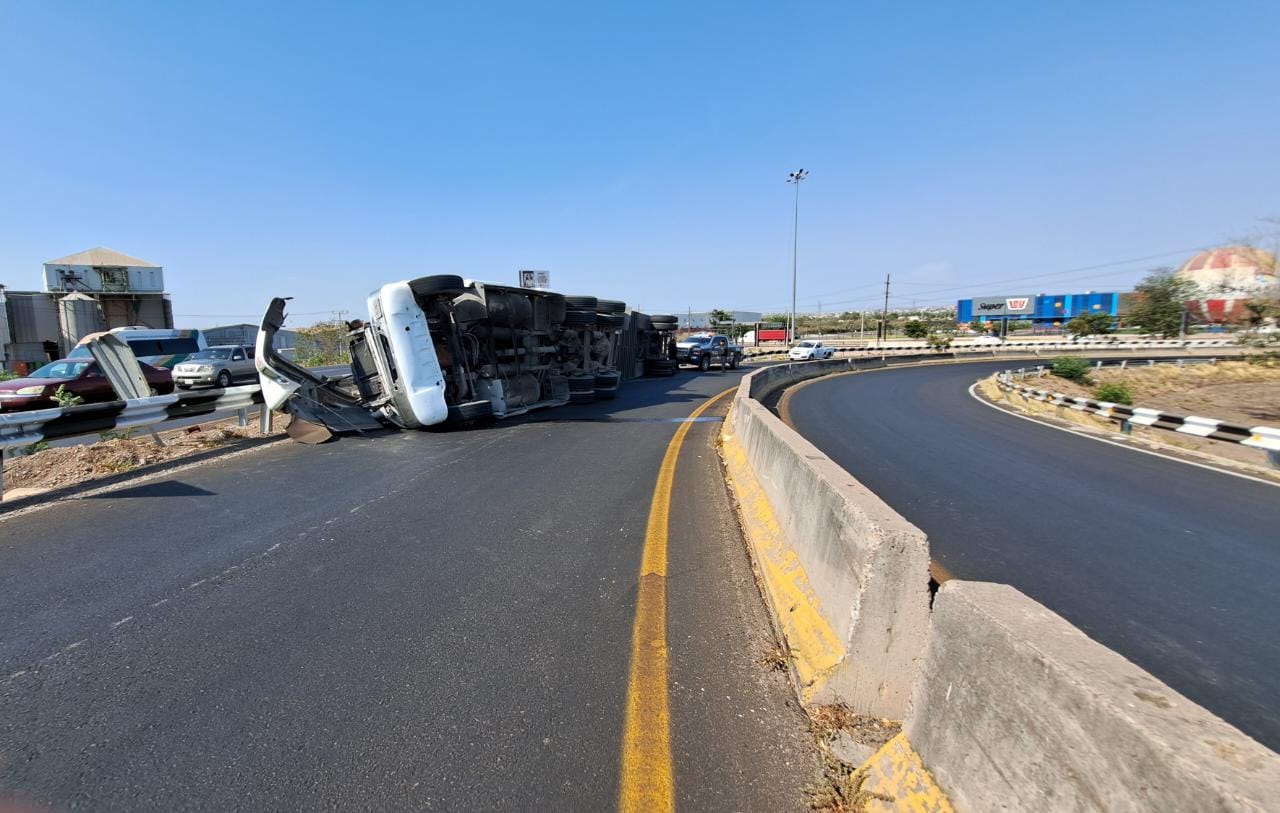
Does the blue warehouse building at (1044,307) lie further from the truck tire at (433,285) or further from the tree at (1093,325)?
the truck tire at (433,285)

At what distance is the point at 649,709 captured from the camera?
2.51 metres

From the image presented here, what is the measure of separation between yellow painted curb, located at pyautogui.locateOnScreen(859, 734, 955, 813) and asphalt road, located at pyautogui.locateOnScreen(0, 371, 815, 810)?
26 cm

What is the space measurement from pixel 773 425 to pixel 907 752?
3.91 meters

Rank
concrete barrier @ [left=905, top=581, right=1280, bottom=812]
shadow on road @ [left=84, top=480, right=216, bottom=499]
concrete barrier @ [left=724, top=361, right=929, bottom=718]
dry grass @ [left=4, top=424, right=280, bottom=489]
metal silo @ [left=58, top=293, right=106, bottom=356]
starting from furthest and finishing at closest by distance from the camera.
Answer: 1. metal silo @ [left=58, top=293, right=106, bottom=356]
2. dry grass @ [left=4, top=424, right=280, bottom=489]
3. shadow on road @ [left=84, top=480, right=216, bottom=499]
4. concrete barrier @ [left=724, top=361, right=929, bottom=718]
5. concrete barrier @ [left=905, top=581, right=1280, bottom=812]

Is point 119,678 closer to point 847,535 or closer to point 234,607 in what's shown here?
point 234,607

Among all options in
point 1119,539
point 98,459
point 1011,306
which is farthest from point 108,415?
point 1011,306

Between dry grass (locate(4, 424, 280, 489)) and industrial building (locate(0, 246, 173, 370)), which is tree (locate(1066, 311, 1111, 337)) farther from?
industrial building (locate(0, 246, 173, 370))

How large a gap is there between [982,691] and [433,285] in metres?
9.60

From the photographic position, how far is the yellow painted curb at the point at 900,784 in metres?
1.80

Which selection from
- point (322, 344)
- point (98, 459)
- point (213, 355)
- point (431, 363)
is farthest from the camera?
point (322, 344)

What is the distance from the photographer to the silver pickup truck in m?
20.3

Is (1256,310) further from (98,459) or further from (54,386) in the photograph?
(54,386)

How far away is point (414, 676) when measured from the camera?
9.06 ft

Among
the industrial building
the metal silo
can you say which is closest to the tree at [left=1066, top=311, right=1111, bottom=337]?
the industrial building
